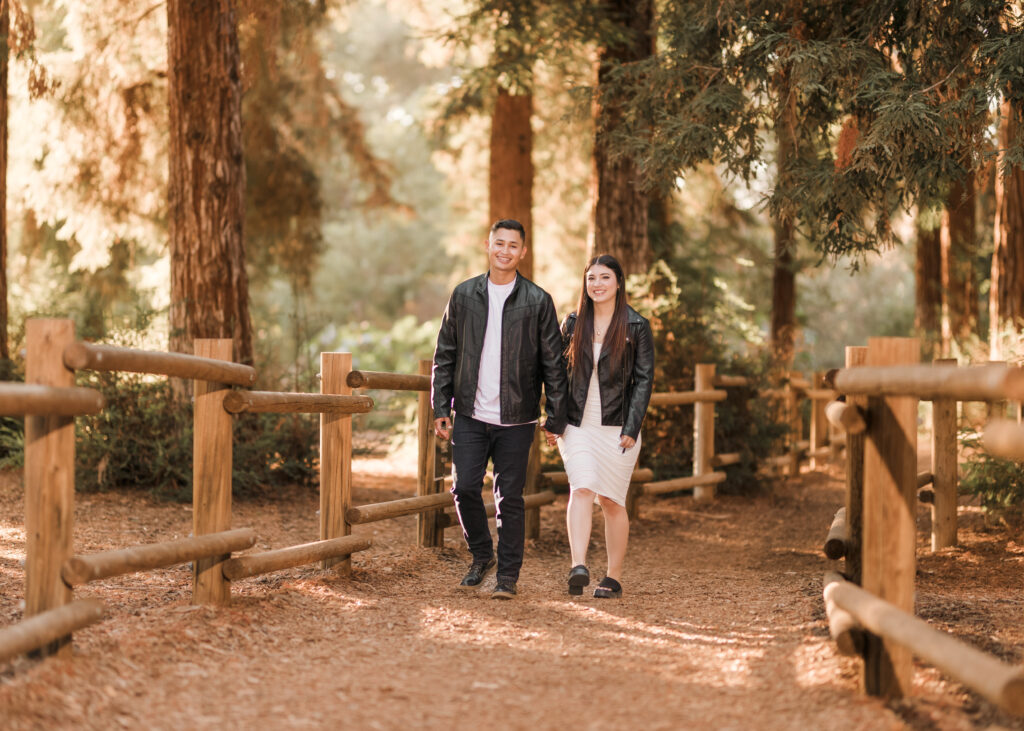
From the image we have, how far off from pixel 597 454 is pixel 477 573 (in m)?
1.03

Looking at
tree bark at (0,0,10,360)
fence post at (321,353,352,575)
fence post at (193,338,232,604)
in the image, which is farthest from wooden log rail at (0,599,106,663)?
tree bark at (0,0,10,360)

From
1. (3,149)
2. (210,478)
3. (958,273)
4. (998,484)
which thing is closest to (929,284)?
(958,273)

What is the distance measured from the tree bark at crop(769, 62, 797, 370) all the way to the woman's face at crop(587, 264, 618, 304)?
2.70 m

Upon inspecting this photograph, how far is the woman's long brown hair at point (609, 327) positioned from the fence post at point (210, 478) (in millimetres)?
1946

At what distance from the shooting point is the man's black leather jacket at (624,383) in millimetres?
5613

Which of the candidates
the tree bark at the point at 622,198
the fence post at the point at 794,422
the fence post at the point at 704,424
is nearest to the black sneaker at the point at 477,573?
the fence post at the point at 704,424

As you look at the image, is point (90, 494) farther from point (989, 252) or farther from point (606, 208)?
point (989, 252)

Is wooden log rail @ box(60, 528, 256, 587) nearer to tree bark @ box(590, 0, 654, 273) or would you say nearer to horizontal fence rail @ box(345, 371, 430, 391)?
horizontal fence rail @ box(345, 371, 430, 391)

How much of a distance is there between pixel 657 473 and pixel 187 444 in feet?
15.2

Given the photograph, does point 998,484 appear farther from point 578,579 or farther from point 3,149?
point 3,149

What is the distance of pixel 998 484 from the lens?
765 centimetres

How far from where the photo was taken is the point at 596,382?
5.65 metres

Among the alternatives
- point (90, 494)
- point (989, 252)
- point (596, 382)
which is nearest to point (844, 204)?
point (596, 382)

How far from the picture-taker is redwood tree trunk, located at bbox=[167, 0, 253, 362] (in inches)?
361
